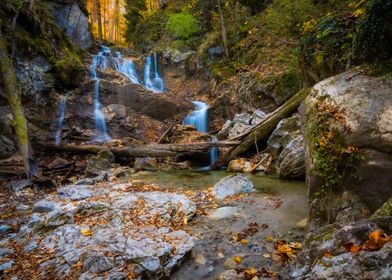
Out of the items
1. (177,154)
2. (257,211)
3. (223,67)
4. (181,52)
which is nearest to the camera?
(257,211)

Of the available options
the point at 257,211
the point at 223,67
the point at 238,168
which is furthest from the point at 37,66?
the point at 257,211

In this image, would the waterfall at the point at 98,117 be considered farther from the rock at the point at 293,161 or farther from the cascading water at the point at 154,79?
the rock at the point at 293,161

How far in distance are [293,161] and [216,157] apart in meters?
3.98

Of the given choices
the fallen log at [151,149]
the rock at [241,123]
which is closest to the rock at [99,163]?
the fallen log at [151,149]

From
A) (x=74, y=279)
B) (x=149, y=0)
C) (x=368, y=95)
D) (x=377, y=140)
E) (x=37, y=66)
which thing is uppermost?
(x=149, y=0)

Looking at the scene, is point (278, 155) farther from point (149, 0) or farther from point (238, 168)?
point (149, 0)

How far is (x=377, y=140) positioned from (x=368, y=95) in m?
0.61

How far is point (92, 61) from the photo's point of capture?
767 inches

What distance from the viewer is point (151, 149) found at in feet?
33.7

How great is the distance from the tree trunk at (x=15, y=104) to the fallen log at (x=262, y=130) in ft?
20.2

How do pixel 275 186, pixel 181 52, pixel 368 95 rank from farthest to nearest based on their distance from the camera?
pixel 181 52, pixel 275 186, pixel 368 95

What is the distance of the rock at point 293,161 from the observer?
7.22 meters

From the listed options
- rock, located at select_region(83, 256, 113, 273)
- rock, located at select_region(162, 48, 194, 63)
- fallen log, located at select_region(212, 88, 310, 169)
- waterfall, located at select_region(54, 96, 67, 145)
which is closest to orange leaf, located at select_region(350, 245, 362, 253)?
rock, located at select_region(83, 256, 113, 273)

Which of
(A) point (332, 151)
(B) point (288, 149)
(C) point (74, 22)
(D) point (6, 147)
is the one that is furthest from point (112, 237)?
(C) point (74, 22)
